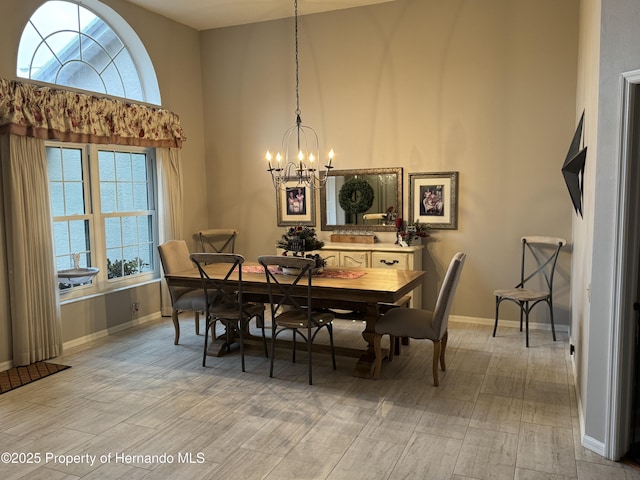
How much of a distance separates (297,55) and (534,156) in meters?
2.89

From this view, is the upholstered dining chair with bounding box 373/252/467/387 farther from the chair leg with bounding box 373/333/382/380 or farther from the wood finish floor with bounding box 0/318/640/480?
the wood finish floor with bounding box 0/318/640/480

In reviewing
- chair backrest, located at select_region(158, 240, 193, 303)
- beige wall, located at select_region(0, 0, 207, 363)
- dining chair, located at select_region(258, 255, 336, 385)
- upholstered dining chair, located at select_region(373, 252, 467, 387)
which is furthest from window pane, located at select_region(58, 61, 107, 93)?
upholstered dining chair, located at select_region(373, 252, 467, 387)

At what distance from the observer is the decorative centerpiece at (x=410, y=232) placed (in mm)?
5379

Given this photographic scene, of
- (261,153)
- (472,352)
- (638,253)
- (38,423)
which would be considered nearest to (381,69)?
(261,153)

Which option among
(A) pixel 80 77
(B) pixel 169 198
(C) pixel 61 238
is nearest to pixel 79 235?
(C) pixel 61 238

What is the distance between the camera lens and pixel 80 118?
466cm

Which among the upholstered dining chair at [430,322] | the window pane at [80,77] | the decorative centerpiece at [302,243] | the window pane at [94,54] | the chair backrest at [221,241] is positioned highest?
the window pane at [94,54]

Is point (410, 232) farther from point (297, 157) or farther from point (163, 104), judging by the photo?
point (163, 104)

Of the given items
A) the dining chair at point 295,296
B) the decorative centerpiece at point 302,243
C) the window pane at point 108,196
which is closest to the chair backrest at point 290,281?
the dining chair at point 295,296

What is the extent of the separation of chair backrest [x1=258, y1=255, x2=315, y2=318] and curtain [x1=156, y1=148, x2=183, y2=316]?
215cm

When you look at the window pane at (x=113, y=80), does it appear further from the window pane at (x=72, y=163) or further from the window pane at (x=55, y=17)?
the window pane at (x=72, y=163)

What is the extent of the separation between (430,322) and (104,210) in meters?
3.54

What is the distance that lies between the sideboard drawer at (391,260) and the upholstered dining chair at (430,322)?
1249mm

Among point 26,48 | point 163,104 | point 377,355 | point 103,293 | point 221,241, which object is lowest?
point 377,355
